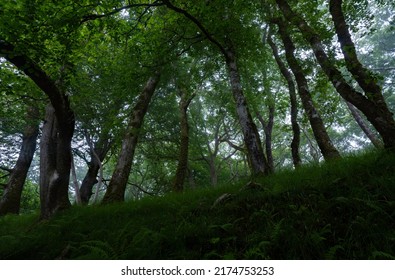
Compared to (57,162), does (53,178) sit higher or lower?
lower

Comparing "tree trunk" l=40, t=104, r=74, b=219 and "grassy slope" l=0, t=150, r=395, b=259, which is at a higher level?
"tree trunk" l=40, t=104, r=74, b=219

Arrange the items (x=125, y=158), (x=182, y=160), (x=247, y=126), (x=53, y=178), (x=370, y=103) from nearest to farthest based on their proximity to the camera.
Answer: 1. (x=370, y=103)
2. (x=53, y=178)
3. (x=247, y=126)
4. (x=125, y=158)
5. (x=182, y=160)

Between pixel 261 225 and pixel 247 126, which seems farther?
pixel 247 126

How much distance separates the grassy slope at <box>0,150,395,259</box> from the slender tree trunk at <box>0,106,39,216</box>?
9278 millimetres

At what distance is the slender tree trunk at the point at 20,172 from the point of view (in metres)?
13.7

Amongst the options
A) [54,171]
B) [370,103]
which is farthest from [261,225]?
[54,171]

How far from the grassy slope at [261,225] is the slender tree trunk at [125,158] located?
7.06 feet

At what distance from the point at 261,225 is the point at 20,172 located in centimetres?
1542

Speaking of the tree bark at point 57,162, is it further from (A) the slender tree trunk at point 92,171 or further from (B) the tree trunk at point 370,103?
(B) the tree trunk at point 370,103

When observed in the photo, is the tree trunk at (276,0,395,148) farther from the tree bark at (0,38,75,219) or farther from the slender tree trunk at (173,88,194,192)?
the slender tree trunk at (173,88,194,192)

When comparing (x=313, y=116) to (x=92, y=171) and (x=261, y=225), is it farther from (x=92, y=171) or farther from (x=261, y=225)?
(x=92, y=171)

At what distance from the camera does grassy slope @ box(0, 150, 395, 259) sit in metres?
3.81

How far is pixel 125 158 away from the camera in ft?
32.5

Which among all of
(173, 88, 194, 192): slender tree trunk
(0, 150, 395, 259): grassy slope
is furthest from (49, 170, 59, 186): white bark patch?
(173, 88, 194, 192): slender tree trunk
